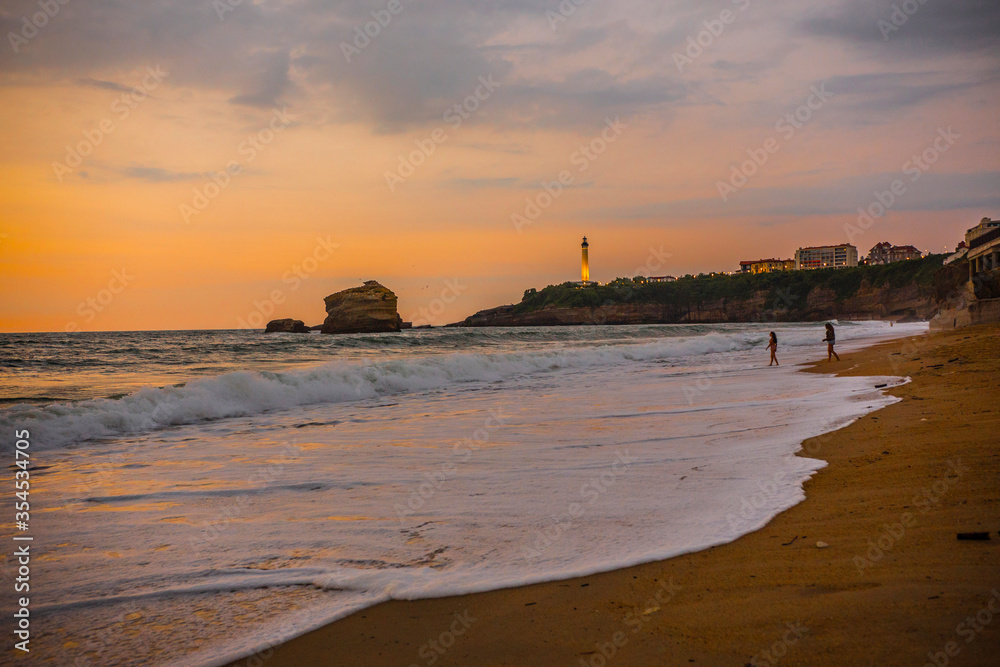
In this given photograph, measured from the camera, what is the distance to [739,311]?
11138 centimetres

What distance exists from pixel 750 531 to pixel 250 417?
33.3ft

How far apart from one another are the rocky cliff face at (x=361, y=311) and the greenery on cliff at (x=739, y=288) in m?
50.1

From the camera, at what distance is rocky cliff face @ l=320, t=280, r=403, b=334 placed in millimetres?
65688

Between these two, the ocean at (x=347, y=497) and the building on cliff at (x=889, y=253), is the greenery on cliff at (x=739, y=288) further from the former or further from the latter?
the ocean at (x=347, y=497)

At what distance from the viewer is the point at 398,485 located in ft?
18.5

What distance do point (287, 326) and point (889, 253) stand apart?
150 meters

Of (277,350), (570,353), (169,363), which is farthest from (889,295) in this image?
(169,363)

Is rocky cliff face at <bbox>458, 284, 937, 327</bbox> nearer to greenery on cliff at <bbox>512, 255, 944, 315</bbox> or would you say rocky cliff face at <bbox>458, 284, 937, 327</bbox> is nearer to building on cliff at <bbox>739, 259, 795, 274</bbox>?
greenery on cliff at <bbox>512, 255, 944, 315</bbox>

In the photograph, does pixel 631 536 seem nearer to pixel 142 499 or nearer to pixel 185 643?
pixel 185 643

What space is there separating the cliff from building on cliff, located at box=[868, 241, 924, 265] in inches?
2245

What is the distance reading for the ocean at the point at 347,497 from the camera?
3207 mm

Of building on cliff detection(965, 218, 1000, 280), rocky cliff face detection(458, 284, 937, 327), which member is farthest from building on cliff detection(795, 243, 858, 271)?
building on cliff detection(965, 218, 1000, 280)

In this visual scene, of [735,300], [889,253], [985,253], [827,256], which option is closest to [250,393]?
[985,253]

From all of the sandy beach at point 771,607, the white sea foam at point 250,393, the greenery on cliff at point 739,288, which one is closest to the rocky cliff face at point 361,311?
the white sea foam at point 250,393
